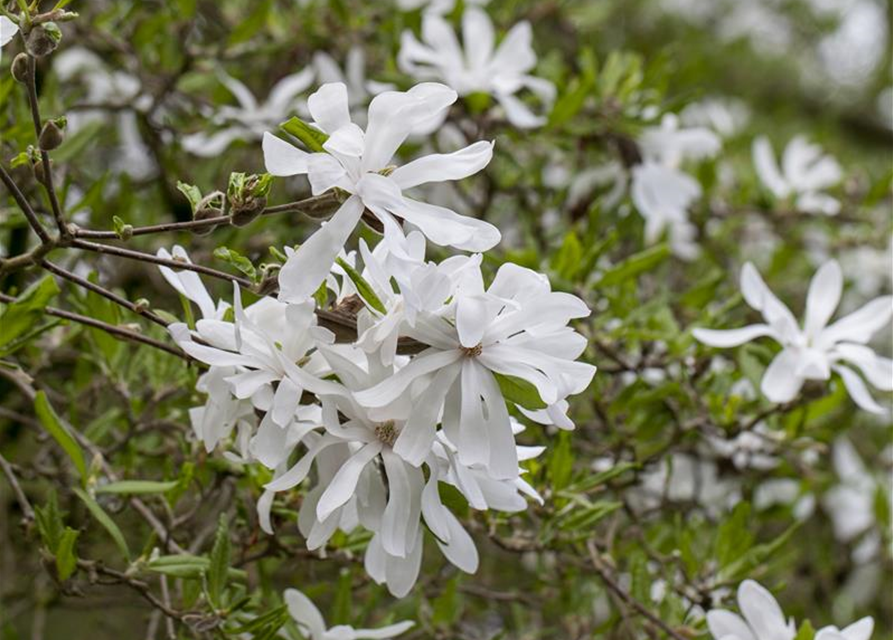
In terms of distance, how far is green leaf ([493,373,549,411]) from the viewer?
54cm

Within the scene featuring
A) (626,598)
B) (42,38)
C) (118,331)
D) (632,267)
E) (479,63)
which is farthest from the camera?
(479,63)

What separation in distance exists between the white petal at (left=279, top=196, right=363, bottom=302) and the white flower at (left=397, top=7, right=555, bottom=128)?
0.53m

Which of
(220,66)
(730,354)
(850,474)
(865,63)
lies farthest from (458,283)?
(865,63)

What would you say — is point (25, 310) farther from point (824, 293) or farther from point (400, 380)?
point (824, 293)

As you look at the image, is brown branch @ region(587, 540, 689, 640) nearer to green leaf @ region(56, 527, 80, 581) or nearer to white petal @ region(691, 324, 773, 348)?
white petal @ region(691, 324, 773, 348)

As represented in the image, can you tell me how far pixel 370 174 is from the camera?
1.74 feet

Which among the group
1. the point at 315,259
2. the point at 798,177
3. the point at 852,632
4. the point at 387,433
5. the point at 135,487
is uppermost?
the point at 315,259

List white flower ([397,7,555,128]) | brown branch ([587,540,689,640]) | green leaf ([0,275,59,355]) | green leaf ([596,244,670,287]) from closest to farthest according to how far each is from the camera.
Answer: green leaf ([0,275,59,355]), brown branch ([587,540,689,640]), green leaf ([596,244,670,287]), white flower ([397,7,555,128])

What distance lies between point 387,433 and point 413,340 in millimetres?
56

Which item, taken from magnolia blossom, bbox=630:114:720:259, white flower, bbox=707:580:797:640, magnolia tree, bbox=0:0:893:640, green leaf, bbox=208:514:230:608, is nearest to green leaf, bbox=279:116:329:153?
magnolia tree, bbox=0:0:893:640

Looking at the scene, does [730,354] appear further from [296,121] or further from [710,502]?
[296,121]

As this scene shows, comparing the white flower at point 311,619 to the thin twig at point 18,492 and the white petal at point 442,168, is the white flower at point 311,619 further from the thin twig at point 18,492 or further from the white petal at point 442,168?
the white petal at point 442,168

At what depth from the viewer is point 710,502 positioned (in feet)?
4.19

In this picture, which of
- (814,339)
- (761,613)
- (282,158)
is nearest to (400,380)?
(282,158)
